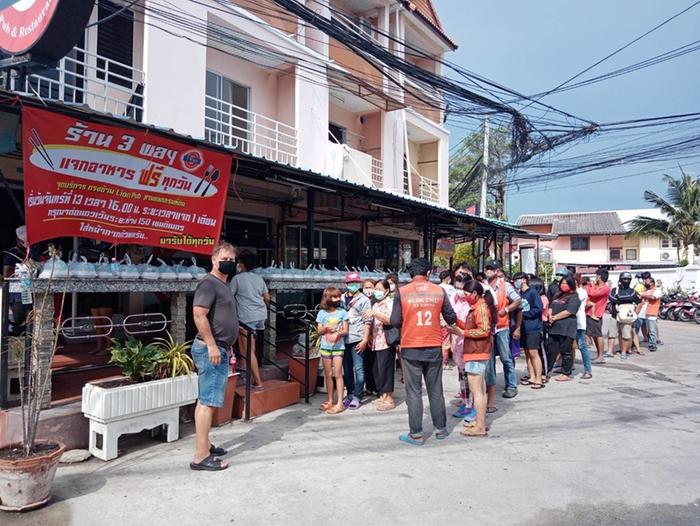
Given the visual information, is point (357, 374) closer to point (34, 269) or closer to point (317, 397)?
point (317, 397)

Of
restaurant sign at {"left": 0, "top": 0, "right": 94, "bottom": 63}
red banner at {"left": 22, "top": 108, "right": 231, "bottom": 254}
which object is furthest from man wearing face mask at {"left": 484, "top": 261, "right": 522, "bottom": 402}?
restaurant sign at {"left": 0, "top": 0, "right": 94, "bottom": 63}

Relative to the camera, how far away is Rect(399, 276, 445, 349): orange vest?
480cm

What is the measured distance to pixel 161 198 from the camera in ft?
18.6

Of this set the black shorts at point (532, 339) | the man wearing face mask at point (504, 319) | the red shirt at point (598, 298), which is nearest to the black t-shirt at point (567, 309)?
the black shorts at point (532, 339)

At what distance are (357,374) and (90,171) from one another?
12.5 feet

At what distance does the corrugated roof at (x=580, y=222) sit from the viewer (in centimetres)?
3991

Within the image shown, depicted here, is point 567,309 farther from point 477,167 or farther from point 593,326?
point 477,167

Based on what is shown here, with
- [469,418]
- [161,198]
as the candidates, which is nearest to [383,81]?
[161,198]

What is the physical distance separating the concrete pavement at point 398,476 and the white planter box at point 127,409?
18 cm

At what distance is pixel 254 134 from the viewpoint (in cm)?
1065

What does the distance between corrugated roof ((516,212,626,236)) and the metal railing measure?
30.7 metres

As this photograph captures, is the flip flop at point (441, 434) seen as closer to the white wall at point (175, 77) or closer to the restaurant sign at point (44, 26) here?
the restaurant sign at point (44, 26)

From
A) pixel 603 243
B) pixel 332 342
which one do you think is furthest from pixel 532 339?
pixel 603 243

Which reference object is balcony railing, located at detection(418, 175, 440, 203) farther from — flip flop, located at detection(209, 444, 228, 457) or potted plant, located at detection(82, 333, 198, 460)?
flip flop, located at detection(209, 444, 228, 457)
